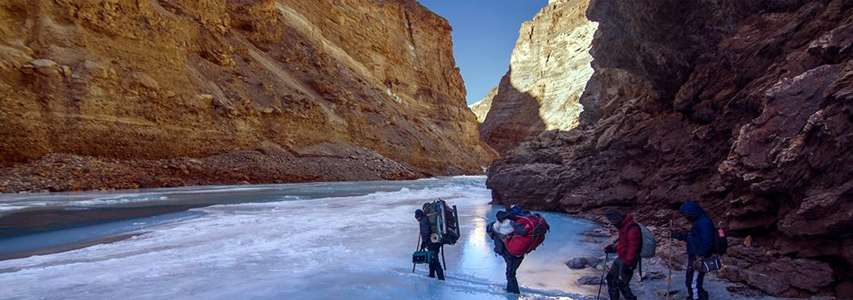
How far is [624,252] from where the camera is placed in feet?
16.7

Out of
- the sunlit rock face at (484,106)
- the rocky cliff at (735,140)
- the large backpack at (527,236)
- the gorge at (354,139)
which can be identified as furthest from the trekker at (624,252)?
the sunlit rock face at (484,106)

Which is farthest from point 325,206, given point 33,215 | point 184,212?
point 33,215

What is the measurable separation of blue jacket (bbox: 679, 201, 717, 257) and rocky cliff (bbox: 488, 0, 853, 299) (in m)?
1.23

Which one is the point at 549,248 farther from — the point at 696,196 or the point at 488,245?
the point at 696,196

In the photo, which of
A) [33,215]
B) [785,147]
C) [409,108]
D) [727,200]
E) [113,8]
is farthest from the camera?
[409,108]

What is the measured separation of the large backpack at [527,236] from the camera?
552 centimetres

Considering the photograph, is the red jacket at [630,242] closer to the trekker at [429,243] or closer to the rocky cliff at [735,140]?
the rocky cliff at [735,140]

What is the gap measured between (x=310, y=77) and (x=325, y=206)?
24902 millimetres

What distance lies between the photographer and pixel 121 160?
22.7 metres

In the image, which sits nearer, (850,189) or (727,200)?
(850,189)

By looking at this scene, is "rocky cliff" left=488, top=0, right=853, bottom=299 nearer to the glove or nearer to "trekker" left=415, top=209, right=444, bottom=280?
the glove

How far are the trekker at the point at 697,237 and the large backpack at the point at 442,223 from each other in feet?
9.04

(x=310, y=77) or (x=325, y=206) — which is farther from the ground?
(x=310, y=77)

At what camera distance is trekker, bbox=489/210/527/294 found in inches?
221
